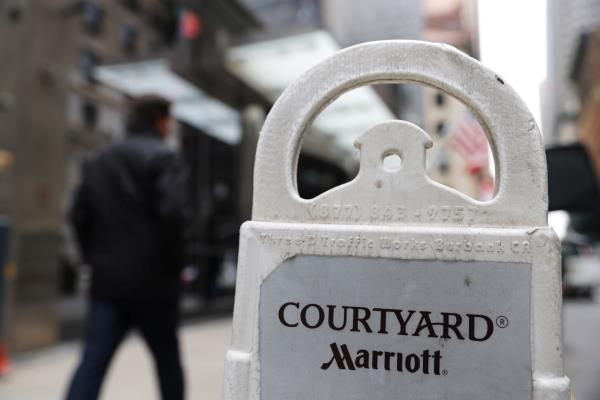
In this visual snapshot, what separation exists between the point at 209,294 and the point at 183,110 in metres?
3.87

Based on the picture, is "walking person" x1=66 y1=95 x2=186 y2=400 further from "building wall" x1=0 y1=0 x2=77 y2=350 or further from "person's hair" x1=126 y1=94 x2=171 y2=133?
"building wall" x1=0 y1=0 x2=77 y2=350

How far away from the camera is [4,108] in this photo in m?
6.00

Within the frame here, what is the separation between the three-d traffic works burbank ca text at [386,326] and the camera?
1379mm

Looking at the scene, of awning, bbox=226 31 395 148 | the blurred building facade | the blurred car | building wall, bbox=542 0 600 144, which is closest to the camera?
the blurred building facade

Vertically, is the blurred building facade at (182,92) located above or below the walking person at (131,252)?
above

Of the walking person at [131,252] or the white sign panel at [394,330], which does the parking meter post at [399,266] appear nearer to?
the white sign panel at [394,330]

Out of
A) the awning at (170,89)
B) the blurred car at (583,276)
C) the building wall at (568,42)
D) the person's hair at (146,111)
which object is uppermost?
the building wall at (568,42)

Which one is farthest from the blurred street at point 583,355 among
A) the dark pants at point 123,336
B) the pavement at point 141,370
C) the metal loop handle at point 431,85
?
the metal loop handle at point 431,85

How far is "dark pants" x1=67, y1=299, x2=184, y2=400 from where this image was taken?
8.34 ft

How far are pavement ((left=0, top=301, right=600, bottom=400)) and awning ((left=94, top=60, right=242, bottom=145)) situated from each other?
2884 mm

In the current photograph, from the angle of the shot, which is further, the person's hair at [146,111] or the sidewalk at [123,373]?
the sidewalk at [123,373]

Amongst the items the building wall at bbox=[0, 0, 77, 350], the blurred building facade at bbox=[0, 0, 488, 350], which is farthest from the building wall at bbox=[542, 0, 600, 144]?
the building wall at bbox=[0, 0, 77, 350]

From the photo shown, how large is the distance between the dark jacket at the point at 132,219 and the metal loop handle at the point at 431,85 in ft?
4.16

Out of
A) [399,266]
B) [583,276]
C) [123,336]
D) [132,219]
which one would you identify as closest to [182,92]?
[132,219]
